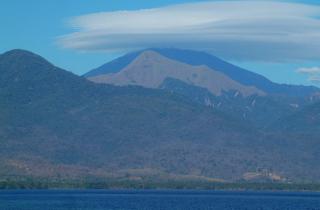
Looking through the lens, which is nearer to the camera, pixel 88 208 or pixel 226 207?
pixel 88 208

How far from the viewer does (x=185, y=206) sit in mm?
178500

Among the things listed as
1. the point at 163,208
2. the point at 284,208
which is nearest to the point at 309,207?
the point at 284,208

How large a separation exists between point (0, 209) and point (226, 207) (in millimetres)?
48952

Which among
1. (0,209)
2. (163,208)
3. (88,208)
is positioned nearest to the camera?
(0,209)

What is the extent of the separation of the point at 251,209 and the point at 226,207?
829 cm

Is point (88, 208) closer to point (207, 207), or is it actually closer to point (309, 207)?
point (207, 207)

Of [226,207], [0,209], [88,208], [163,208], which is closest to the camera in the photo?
[0,209]

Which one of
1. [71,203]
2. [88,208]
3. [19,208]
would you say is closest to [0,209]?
[19,208]

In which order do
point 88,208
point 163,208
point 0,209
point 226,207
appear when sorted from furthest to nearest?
point 226,207
point 163,208
point 88,208
point 0,209

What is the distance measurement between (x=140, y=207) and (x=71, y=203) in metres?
12.2

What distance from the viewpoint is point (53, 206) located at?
533 feet

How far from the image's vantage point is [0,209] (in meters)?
145

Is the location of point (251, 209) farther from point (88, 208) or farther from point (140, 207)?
point (88, 208)

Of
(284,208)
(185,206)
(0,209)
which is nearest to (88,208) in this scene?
(0,209)
